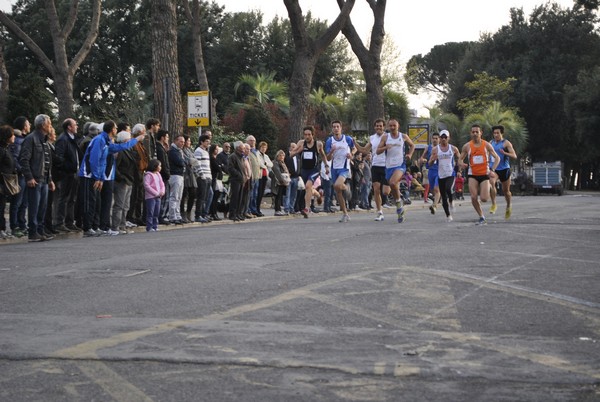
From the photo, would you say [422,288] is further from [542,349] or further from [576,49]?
[576,49]

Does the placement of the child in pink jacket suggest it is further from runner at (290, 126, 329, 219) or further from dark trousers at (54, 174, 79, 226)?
runner at (290, 126, 329, 219)

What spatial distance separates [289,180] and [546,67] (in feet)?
189

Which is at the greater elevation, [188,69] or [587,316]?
[188,69]

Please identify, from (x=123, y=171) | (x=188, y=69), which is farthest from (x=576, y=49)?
(x=123, y=171)

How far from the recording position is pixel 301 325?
23.0 ft

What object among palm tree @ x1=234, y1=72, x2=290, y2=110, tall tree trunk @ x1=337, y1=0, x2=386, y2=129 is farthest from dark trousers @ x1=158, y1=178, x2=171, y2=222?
palm tree @ x1=234, y1=72, x2=290, y2=110

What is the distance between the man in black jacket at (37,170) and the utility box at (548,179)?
53.5m

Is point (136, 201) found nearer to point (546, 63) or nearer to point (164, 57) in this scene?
point (164, 57)

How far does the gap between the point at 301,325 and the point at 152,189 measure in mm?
12667

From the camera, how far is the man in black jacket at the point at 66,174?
17656 mm

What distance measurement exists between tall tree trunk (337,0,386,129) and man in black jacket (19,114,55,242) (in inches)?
933

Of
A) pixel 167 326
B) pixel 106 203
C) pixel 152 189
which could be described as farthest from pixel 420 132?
pixel 167 326

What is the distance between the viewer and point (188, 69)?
69625 mm

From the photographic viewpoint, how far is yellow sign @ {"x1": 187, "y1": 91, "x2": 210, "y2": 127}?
2338cm
